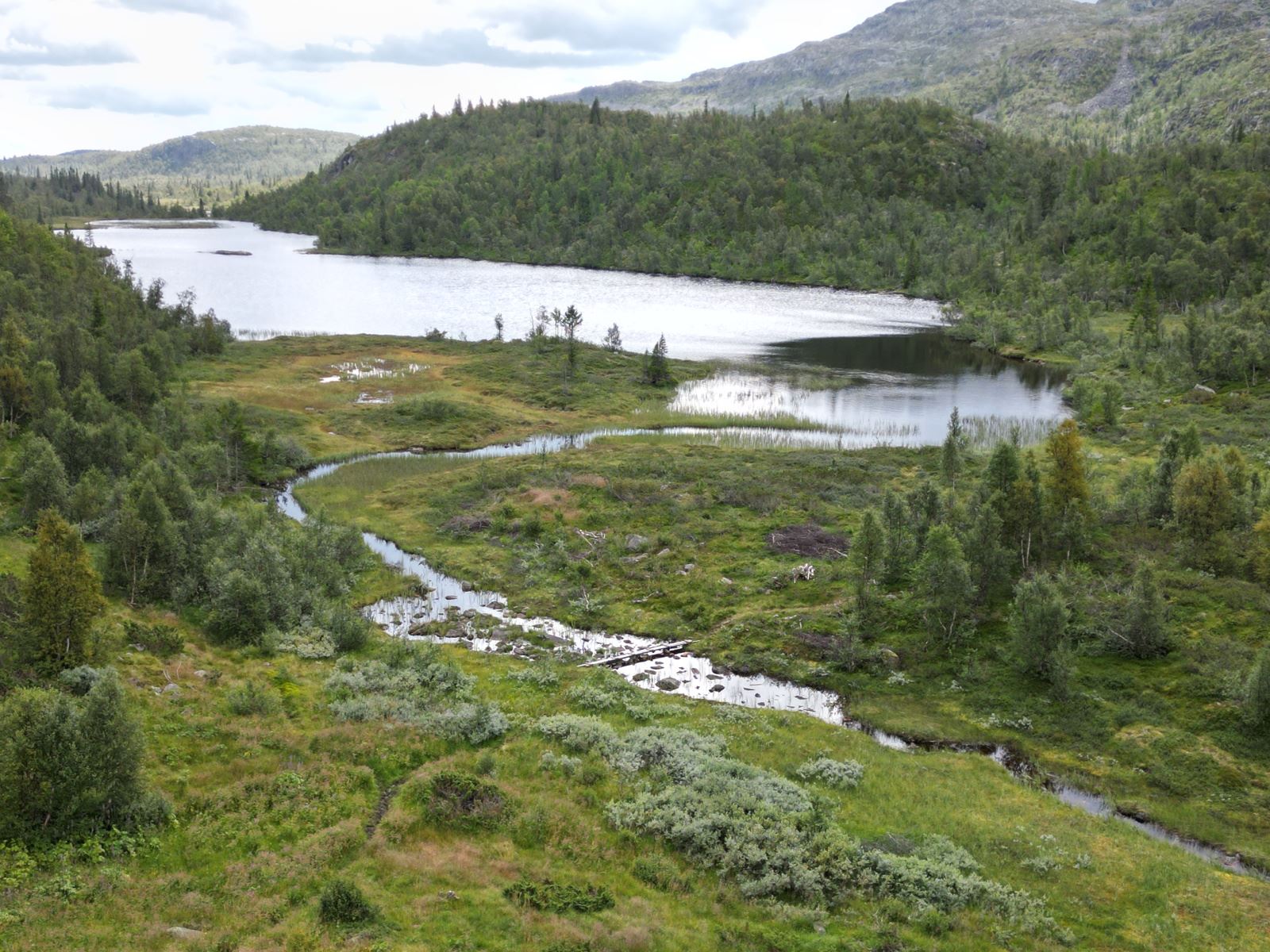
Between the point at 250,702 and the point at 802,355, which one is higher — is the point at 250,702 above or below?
below

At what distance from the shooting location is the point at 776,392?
12069 cm

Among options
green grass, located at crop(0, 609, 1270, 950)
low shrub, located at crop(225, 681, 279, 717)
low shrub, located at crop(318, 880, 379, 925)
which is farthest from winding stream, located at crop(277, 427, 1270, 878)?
low shrub, located at crop(318, 880, 379, 925)

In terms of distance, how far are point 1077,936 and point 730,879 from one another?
1057cm

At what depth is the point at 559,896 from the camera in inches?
1029

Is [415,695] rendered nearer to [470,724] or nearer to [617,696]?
[470,724]

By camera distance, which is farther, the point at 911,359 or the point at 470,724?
the point at 911,359

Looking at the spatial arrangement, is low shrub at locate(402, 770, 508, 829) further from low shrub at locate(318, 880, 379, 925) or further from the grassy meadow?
low shrub at locate(318, 880, 379, 925)

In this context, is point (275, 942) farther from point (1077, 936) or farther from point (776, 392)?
point (776, 392)

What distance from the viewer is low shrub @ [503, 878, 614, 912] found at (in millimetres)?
25609

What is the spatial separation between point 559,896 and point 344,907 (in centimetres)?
620

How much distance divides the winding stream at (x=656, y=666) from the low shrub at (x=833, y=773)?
506 centimetres

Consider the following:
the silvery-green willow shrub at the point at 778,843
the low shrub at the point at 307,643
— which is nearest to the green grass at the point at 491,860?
the silvery-green willow shrub at the point at 778,843

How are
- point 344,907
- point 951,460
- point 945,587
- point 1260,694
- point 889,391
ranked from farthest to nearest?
point 889,391 < point 951,460 < point 945,587 < point 1260,694 < point 344,907

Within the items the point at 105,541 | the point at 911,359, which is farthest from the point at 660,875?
the point at 911,359
